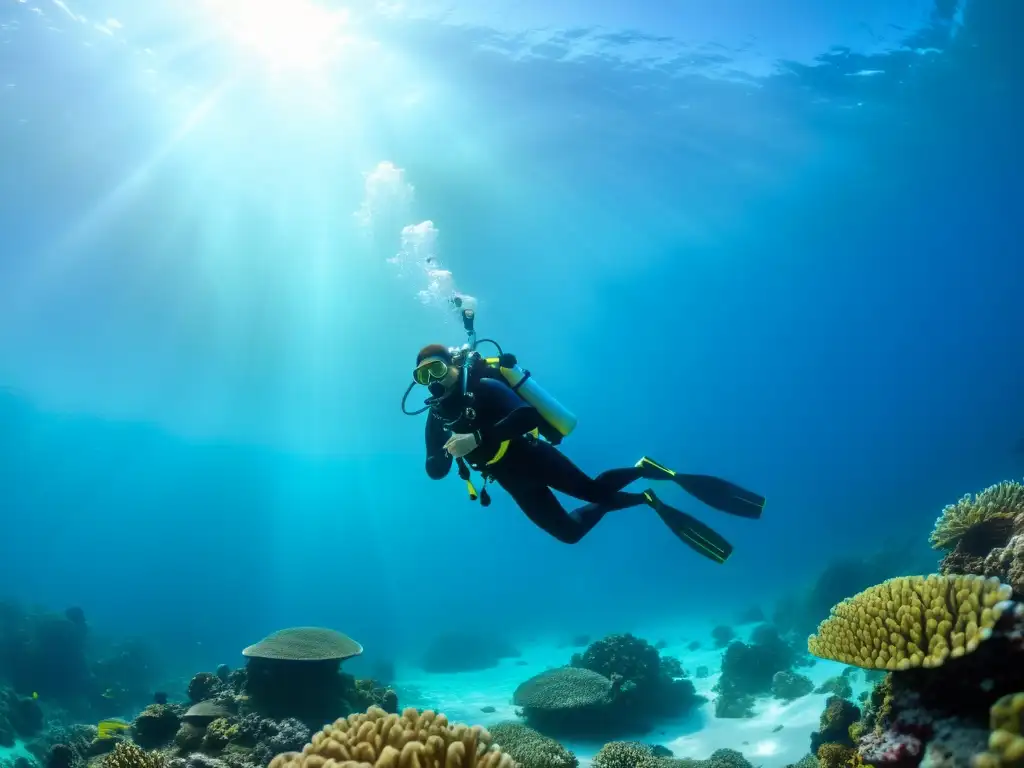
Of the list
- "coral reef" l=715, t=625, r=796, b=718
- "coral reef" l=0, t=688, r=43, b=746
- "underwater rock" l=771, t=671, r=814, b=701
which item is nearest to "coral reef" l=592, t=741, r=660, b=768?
"coral reef" l=715, t=625, r=796, b=718

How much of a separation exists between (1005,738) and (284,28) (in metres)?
32.1

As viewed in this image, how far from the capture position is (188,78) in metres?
27.1

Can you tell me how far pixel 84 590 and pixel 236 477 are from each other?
57721 millimetres

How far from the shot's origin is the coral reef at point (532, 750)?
7344 mm

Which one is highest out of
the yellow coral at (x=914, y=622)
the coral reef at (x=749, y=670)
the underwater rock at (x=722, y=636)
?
the underwater rock at (x=722, y=636)

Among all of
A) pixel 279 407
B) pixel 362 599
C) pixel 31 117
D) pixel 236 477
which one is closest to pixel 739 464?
pixel 362 599

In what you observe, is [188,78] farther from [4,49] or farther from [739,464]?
[739,464]

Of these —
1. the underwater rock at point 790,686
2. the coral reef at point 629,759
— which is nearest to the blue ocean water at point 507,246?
the underwater rock at point 790,686

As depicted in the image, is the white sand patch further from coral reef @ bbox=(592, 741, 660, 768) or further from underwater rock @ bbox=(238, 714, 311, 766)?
underwater rock @ bbox=(238, 714, 311, 766)

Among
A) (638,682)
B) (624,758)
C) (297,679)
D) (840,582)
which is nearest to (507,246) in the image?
(840,582)

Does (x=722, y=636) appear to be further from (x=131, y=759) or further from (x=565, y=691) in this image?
(x=131, y=759)

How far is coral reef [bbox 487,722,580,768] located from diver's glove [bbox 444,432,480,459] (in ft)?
12.9

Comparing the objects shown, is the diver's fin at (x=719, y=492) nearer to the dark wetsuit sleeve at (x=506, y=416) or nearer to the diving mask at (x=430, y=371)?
the dark wetsuit sleeve at (x=506, y=416)

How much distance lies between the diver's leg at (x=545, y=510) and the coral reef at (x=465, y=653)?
2923 cm
